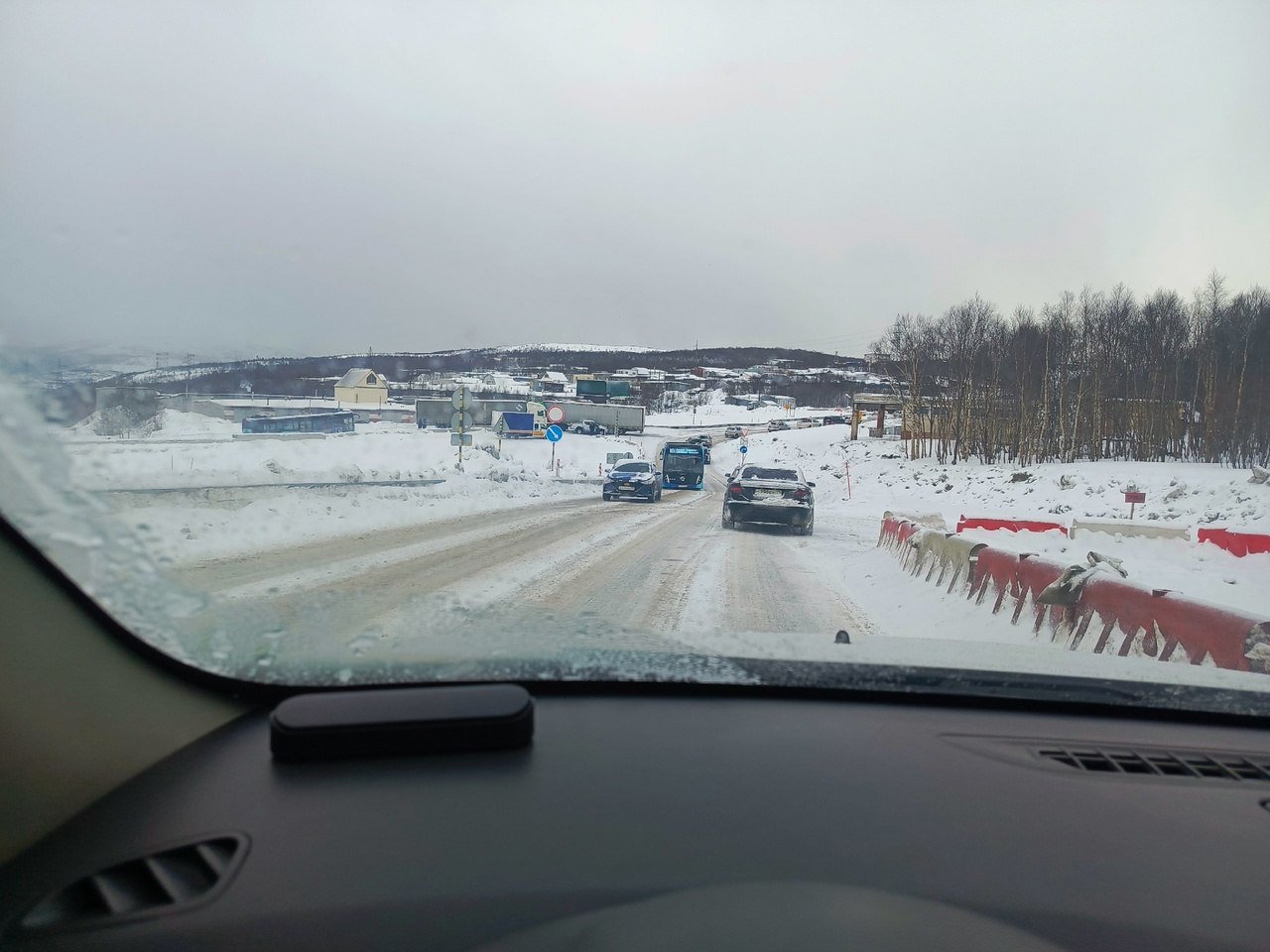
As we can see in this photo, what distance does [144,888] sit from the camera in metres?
2.10

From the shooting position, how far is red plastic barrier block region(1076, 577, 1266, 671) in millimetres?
4867

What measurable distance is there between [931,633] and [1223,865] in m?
5.11

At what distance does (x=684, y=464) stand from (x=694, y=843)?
3568cm

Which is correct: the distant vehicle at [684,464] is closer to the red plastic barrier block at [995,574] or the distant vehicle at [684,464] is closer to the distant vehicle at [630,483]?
the distant vehicle at [630,483]

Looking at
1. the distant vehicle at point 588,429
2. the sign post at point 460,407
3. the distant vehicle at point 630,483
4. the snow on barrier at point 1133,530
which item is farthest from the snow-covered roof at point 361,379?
the distant vehicle at point 588,429

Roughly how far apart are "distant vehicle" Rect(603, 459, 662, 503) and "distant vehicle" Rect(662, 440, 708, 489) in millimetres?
10966

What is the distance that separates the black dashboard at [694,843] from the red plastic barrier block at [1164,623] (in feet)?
6.12

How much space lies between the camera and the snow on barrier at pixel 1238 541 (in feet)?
35.6

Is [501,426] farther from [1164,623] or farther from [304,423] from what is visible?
[1164,623]

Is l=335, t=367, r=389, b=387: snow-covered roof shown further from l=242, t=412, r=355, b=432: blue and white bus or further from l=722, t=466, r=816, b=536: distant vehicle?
l=722, t=466, r=816, b=536: distant vehicle

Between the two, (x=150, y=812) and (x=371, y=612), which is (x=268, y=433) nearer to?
(x=371, y=612)

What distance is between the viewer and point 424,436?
25.3m

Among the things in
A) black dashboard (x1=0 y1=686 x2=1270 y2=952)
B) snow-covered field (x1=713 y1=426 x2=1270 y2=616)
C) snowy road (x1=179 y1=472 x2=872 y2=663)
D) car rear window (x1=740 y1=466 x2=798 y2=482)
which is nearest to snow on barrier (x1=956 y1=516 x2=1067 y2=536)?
snow-covered field (x1=713 y1=426 x2=1270 y2=616)

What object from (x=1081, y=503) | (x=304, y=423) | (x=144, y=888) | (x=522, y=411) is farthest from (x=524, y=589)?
(x=522, y=411)
